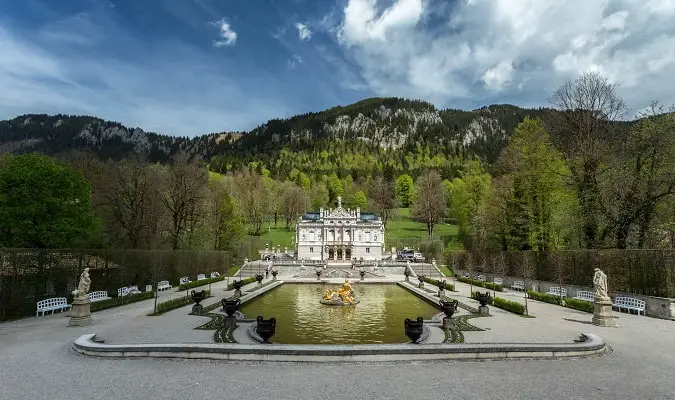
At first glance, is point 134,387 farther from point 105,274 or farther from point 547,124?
point 547,124

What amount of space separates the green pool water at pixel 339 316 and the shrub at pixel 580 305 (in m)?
7.14

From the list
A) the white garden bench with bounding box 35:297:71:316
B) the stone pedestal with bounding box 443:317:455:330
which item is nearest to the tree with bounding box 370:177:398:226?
the white garden bench with bounding box 35:297:71:316

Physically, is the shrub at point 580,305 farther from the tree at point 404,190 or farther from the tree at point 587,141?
the tree at point 404,190

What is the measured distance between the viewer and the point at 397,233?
9706 centimetres

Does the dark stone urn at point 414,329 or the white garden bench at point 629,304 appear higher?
the dark stone urn at point 414,329

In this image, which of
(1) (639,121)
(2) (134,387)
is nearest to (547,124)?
(1) (639,121)

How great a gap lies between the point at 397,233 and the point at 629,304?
76564 mm

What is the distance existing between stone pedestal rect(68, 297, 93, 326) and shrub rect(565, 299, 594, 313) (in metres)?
22.6

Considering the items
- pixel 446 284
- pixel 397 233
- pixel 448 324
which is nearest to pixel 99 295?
pixel 448 324

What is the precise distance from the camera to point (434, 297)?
2652 centimetres

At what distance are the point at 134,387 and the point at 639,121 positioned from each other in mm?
31216

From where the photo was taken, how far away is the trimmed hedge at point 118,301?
67.4 ft

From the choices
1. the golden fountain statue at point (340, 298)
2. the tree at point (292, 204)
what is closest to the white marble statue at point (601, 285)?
the golden fountain statue at point (340, 298)

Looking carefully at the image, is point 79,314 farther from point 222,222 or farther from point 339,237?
point 339,237
